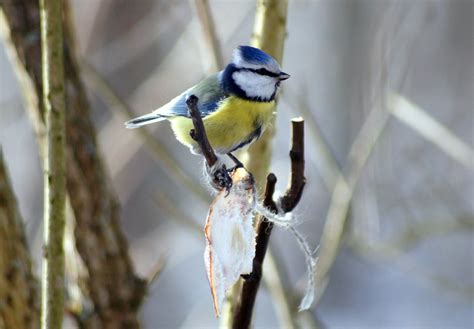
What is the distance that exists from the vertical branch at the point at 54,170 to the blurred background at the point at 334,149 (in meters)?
0.60

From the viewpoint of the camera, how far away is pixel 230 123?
97 centimetres

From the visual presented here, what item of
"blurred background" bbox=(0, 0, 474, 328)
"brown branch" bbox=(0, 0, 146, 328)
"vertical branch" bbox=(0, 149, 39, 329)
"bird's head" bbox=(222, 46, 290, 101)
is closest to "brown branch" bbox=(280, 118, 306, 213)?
"bird's head" bbox=(222, 46, 290, 101)

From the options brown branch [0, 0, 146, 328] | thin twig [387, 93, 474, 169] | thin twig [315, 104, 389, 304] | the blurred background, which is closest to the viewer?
brown branch [0, 0, 146, 328]

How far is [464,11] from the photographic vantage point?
3785mm

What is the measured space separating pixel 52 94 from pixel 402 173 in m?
1.48

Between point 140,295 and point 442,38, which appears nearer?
point 140,295

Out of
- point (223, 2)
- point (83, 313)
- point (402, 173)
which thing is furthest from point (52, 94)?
point (402, 173)

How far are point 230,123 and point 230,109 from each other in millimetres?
24

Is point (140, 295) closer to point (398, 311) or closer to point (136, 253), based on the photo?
point (136, 253)

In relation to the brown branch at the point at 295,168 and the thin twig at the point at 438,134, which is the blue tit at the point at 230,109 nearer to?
the brown branch at the point at 295,168

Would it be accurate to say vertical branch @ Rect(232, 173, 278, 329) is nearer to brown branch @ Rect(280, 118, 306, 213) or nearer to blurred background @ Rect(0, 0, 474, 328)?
brown branch @ Rect(280, 118, 306, 213)

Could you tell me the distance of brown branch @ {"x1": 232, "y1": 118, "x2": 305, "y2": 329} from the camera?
689 millimetres

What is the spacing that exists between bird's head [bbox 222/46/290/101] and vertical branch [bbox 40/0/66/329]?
215 millimetres

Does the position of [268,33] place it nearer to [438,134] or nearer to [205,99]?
[205,99]
